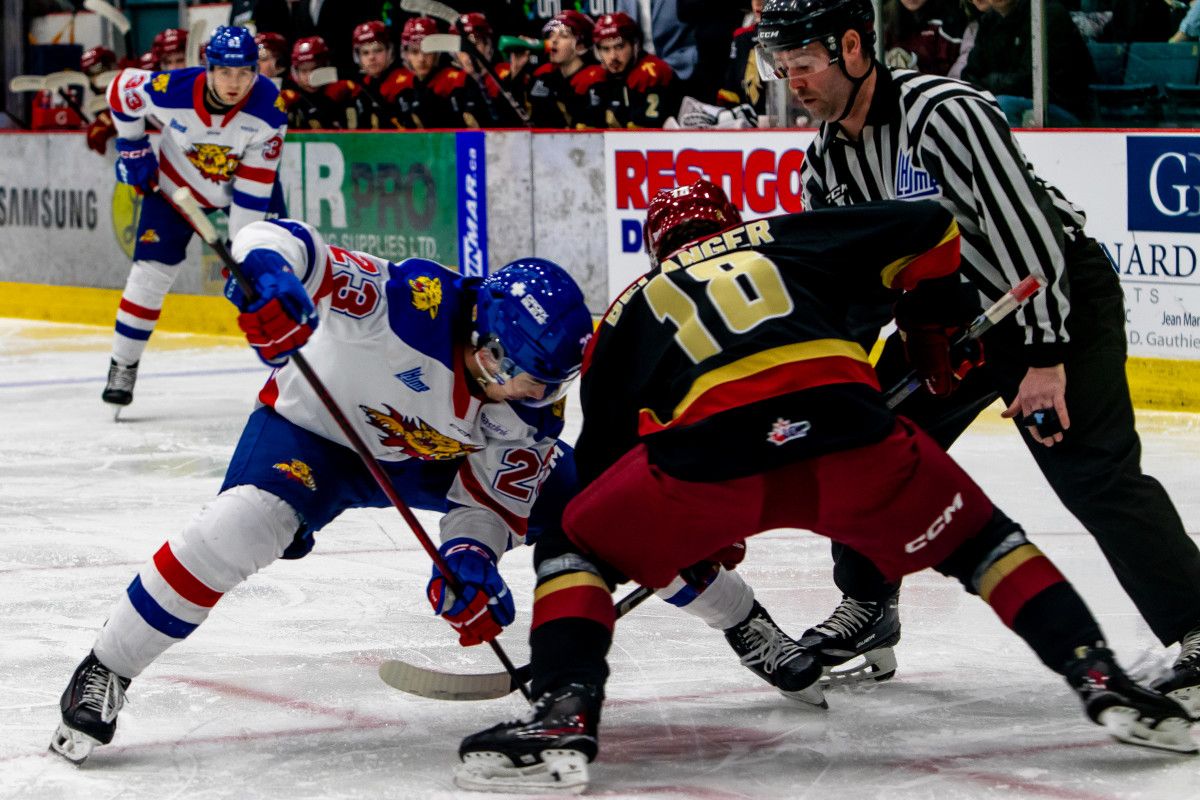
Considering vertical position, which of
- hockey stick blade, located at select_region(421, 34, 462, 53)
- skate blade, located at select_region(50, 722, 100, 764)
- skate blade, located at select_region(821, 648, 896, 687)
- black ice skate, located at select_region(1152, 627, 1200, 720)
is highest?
→ hockey stick blade, located at select_region(421, 34, 462, 53)

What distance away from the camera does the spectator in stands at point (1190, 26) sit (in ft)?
19.1

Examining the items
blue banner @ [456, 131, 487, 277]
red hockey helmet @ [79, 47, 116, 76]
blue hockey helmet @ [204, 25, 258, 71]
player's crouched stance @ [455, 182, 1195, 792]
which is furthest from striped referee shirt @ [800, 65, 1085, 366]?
red hockey helmet @ [79, 47, 116, 76]

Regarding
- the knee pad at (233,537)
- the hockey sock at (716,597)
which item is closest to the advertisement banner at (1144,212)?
the hockey sock at (716,597)

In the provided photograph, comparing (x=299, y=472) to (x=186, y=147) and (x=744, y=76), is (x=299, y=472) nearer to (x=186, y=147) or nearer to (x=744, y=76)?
(x=186, y=147)

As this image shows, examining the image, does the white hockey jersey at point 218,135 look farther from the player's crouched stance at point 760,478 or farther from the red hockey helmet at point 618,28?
the player's crouched stance at point 760,478

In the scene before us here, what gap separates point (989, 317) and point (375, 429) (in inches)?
37.9

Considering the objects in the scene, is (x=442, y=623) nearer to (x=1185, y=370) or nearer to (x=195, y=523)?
(x=195, y=523)

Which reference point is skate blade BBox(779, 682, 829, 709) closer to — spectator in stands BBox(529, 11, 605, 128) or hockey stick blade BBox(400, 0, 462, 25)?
spectator in stands BBox(529, 11, 605, 128)

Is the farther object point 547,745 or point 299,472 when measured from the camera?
point 299,472

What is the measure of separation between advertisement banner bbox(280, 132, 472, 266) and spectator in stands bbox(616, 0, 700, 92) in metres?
0.93

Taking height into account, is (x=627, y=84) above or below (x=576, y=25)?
below

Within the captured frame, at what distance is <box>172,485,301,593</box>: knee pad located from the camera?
8.74ft

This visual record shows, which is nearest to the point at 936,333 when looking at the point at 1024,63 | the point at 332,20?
the point at 1024,63

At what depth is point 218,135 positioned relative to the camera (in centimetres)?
649
